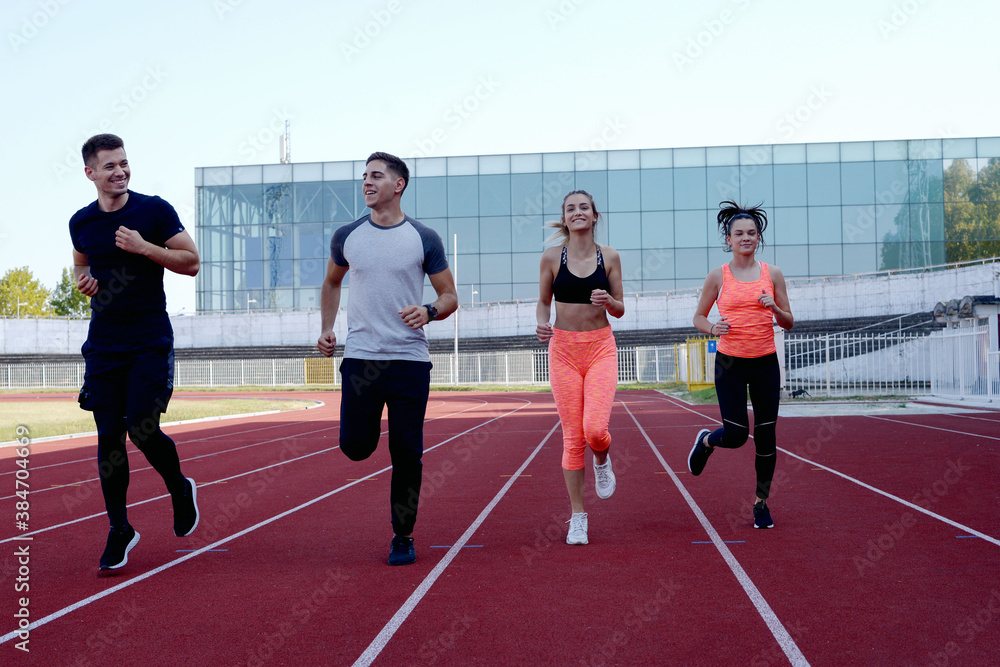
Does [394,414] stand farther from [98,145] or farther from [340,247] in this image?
[98,145]

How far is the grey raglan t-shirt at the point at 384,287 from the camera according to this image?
15.6ft

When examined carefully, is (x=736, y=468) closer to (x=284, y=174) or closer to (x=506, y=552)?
(x=506, y=552)

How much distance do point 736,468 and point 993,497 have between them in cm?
268

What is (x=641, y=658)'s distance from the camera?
10.7ft

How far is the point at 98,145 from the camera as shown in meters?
4.62

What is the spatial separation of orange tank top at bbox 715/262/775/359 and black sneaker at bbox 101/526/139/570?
3.65 metres

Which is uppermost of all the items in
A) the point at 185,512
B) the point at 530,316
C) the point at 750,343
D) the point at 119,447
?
the point at 530,316

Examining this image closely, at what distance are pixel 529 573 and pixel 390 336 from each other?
1413mm

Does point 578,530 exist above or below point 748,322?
below

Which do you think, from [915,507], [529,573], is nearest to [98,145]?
[529,573]

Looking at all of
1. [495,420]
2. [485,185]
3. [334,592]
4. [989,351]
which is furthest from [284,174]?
[334,592]
